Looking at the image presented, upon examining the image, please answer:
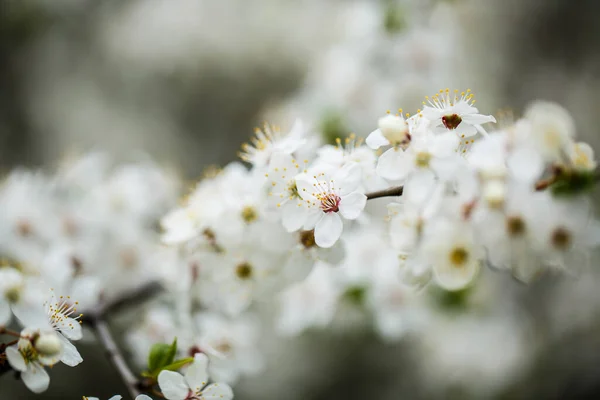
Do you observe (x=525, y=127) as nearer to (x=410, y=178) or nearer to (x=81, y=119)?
(x=410, y=178)

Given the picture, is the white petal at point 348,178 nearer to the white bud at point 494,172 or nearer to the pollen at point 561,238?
the white bud at point 494,172

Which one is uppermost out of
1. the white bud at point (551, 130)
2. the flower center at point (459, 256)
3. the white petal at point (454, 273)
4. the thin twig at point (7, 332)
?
the white bud at point (551, 130)

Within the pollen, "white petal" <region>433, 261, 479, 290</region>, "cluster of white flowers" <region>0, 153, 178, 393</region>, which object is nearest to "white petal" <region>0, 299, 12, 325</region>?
"cluster of white flowers" <region>0, 153, 178, 393</region>

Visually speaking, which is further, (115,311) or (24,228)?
(24,228)

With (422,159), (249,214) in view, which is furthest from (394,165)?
(249,214)

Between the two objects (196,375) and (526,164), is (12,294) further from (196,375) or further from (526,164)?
(526,164)

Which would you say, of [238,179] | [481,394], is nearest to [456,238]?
[238,179]

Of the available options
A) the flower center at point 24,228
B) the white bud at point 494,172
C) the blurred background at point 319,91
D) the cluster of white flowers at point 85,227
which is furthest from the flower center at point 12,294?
the blurred background at point 319,91
